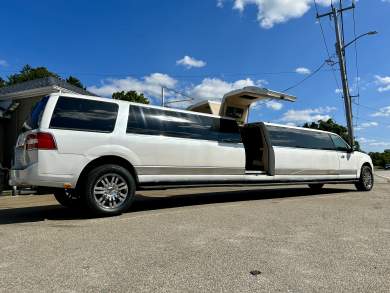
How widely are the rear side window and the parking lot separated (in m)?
1.47

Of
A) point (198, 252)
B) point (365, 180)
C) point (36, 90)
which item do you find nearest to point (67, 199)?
point (198, 252)

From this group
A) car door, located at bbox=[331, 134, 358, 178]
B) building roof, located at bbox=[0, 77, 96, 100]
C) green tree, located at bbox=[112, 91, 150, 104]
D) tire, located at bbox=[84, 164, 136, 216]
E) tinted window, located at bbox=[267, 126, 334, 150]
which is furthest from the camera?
green tree, located at bbox=[112, 91, 150, 104]

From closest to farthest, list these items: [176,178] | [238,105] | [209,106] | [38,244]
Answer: [38,244] → [176,178] → [238,105] → [209,106]

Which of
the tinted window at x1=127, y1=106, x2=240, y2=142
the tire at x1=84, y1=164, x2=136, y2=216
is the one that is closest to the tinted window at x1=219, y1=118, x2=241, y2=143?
the tinted window at x1=127, y1=106, x2=240, y2=142

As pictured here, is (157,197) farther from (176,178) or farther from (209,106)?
(209,106)

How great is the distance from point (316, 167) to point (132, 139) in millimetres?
5400

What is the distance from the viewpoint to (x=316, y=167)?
376 inches

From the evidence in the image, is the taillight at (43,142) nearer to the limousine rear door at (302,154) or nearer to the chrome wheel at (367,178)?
the limousine rear door at (302,154)

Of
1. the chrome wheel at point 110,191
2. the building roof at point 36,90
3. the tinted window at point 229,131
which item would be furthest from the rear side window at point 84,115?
the building roof at point 36,90

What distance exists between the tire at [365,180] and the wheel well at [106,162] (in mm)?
7315

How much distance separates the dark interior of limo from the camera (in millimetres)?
8742

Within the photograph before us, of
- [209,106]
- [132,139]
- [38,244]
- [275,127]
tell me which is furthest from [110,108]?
[209,106]

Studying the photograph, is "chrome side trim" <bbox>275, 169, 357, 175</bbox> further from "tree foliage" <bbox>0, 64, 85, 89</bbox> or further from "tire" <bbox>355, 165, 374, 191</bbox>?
"tree foliage" <bbox>0, 64, 85, 89</bbox>

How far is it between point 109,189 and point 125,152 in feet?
2.17
